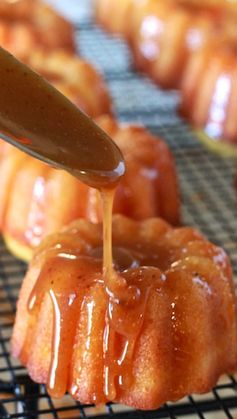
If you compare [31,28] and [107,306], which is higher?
[31,28]

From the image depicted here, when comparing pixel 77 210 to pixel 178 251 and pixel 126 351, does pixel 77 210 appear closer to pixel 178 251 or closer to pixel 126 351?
pixel 178 251

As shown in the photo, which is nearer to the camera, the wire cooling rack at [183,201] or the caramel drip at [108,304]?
the caramel drip at [108,304]

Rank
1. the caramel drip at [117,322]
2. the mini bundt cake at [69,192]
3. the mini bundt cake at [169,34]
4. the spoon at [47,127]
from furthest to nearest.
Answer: the mini bundt cake at [169,34], the mini bundt cake at [69,192], the caramel drip at [117,322], the spoon at [47,127]

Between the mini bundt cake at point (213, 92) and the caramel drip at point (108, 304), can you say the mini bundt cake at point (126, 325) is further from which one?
the mini bundt cake at point (213, 92)

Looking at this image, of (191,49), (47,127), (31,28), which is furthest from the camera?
(191,49)

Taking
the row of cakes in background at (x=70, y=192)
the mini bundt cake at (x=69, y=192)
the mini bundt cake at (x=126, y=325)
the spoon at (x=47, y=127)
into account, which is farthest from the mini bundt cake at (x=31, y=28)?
the spoon at (x=47, y=127)

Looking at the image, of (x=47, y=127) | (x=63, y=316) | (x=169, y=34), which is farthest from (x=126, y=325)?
(x=169, y=34)

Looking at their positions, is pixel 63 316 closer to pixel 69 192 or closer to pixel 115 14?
pixel 69 192

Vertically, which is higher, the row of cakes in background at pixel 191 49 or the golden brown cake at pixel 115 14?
the golden brown cake at pixel 115 14
